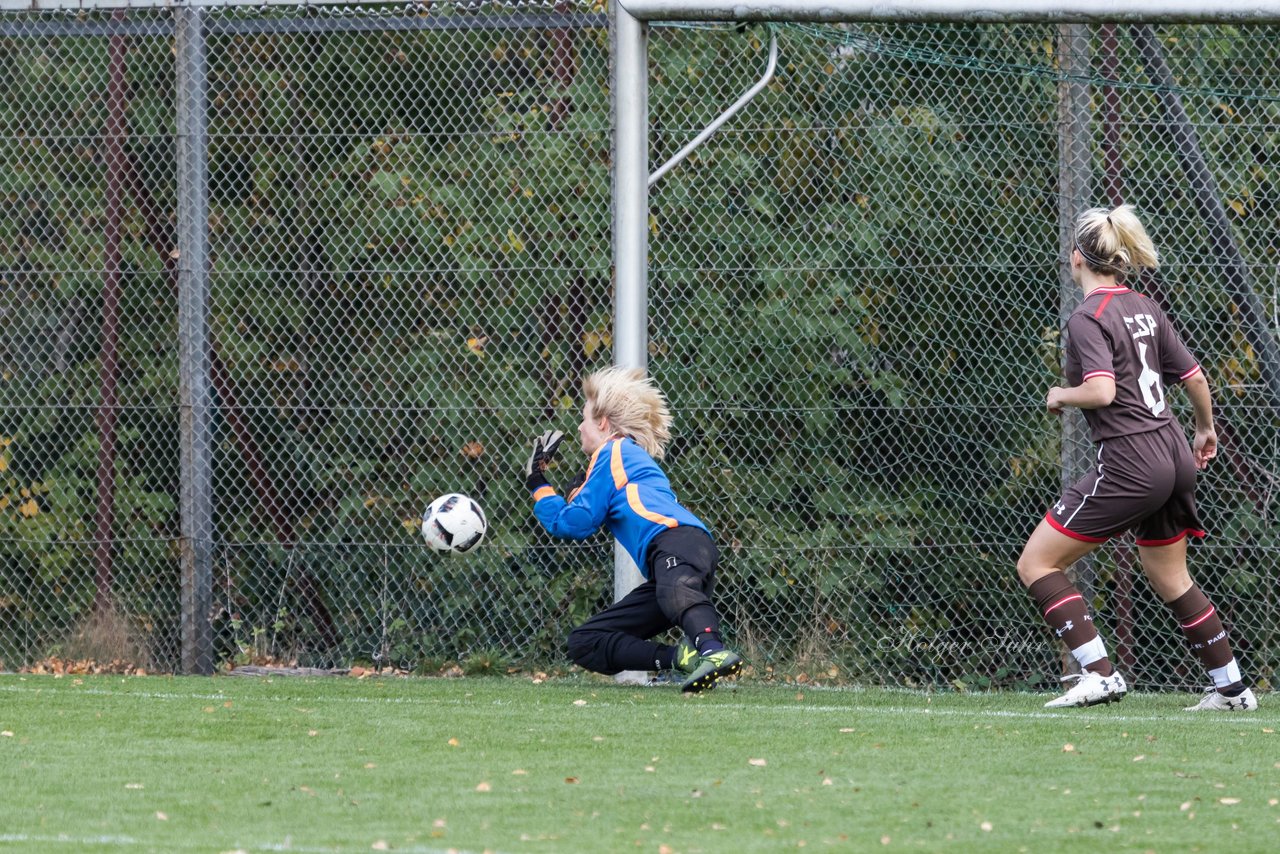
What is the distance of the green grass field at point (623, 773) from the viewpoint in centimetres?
397

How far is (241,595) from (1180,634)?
4.43 meters

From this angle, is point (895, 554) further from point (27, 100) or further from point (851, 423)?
point (27, 100)

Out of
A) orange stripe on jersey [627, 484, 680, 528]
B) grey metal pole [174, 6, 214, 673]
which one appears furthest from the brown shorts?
grey metal pole [174, 6, 214, 673]

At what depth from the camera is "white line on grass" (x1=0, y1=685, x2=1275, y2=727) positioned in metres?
6.01

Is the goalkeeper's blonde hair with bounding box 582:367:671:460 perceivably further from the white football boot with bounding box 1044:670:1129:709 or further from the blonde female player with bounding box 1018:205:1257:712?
the white football boot with bounding box 1044:670:1129:709

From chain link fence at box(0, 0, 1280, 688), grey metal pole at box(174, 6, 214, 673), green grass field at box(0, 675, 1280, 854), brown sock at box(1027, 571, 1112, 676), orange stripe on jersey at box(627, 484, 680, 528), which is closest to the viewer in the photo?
Answer: green grass field at box(0, 675, 1280, 854)

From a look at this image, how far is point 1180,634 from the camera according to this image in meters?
7.55

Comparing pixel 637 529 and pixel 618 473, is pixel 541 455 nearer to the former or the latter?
pixel 618 473

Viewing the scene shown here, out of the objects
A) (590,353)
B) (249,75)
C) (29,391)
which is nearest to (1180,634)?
(590,353)

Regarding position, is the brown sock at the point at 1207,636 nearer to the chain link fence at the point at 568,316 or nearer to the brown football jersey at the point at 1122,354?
the brown football jersey at the point at 1122,354

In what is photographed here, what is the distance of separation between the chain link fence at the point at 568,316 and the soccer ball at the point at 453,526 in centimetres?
117

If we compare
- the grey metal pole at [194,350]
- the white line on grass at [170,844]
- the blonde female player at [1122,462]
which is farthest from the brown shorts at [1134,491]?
the grey metal pole at [194,350]

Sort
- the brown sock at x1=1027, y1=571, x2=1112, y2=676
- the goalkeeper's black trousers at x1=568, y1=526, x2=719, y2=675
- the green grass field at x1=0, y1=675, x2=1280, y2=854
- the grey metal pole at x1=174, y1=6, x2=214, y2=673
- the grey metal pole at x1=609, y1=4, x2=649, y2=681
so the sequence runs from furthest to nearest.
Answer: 1. the grey metal pole at x1=174, y1=6, x2=214, y2=673
2. the grey metal pole at x1=609, y1=4, x2=649, y2=681
3. the goalkeeper's black trousers at x1=568, y1=526, x2=719, y2=675
4. the brown sock at x1=1027, y1=571, x2=1112, y2=676
5. the green grass field at x1=0, y1=675, x2=1280, y2=854

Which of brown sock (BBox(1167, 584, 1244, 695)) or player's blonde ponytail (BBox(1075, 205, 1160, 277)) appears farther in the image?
brown sock (BBox(1167, 584, 1244, 695))
